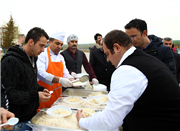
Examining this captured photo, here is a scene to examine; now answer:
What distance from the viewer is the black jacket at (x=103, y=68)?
3080 millimetres

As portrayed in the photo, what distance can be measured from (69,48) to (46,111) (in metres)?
2.00

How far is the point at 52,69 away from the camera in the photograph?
7.39 feet

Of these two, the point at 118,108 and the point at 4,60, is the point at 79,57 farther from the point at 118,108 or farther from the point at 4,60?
the point at 118,108

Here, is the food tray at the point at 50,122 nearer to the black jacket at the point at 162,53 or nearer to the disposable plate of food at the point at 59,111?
the disposable plate of food at the point at 59,111

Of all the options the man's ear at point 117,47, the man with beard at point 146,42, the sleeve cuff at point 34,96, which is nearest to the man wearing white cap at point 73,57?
the man with beard at point 146,42

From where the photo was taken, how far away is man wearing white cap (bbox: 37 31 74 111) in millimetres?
2018

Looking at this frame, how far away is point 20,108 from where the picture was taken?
1314mm

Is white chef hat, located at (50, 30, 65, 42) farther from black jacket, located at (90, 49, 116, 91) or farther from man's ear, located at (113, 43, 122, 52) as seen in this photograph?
man's ear, located at (113, 43, 122, 52)

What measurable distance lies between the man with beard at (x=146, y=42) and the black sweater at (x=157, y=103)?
1.33 meters

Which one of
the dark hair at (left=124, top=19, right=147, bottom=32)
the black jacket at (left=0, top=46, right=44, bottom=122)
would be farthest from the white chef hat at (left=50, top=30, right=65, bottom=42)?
the dark hair at (left=124, top=19, right=147, bottom=32)

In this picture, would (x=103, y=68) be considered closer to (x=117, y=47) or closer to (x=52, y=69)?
(x=52, y=69)

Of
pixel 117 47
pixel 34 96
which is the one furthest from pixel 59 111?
pixel 117 47

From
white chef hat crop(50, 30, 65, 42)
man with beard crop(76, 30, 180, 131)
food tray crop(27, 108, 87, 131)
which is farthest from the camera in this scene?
white chef hat crop(50, 30, 65, 42)

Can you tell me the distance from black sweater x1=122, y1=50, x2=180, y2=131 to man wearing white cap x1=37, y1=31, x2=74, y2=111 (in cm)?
129
